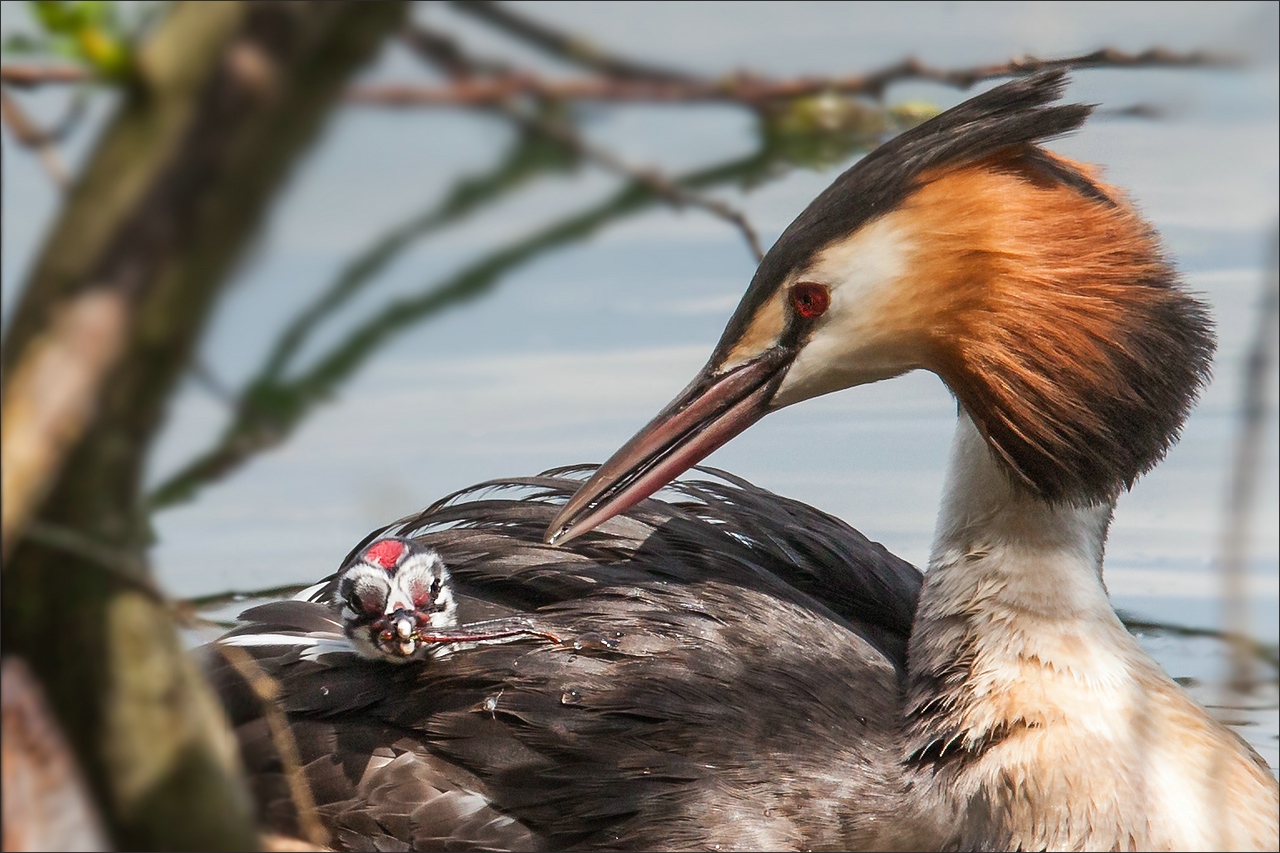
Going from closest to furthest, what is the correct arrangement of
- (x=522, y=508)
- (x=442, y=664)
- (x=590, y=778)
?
(x=590, y=778), (x=442, y=664), (x=522, y=508)

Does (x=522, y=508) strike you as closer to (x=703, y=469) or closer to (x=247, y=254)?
(x=703, y=469)

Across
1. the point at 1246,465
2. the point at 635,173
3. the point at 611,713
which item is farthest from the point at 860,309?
the point at 635,173

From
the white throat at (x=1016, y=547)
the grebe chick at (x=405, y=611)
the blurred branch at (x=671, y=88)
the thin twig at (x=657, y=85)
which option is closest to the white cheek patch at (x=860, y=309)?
the white throat at (x=1016, y=547)

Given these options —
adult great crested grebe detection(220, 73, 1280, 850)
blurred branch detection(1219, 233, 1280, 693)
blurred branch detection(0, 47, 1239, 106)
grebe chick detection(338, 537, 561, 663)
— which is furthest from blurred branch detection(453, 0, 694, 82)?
grebe chick detection(338, 537, 561, 663)

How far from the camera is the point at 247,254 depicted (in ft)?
2.61

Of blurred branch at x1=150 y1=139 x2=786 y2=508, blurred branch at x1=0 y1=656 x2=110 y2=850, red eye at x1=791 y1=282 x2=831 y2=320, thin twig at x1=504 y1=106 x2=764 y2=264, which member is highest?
red eye at x1=791 y1=282 x2=831 y2=320

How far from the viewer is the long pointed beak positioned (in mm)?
3115

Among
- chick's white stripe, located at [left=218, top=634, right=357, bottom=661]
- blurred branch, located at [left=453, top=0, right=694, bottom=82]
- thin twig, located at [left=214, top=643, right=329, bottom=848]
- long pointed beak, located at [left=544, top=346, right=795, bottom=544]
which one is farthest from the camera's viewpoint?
chick's white stripe, located at [left=218, top=634, right=357, bottom=661]

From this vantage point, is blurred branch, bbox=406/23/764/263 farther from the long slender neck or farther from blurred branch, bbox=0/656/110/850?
the long slender neck

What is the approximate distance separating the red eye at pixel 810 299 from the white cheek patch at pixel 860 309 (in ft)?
0.04

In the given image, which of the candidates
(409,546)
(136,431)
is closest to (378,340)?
(136,431)

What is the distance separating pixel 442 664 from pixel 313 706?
30 cm

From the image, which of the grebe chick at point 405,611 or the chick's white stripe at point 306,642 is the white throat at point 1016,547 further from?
the chick's white stripe at point 306,642

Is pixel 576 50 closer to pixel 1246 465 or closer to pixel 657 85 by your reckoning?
pixel 657 85
